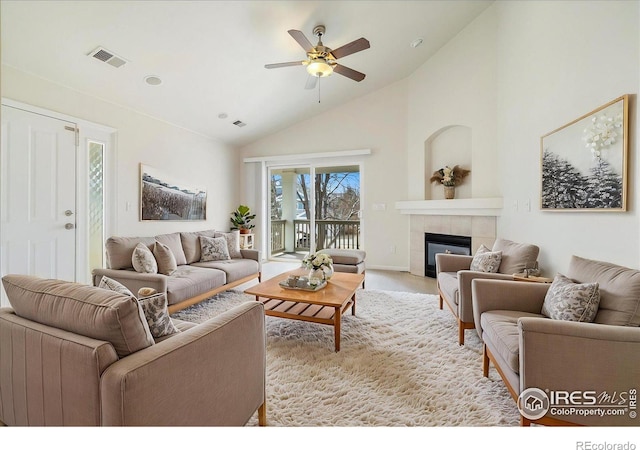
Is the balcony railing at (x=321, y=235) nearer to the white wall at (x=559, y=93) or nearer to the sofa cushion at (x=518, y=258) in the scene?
the white wall at (x=559, y=93)

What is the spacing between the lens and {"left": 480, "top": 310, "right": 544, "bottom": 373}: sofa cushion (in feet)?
4.61

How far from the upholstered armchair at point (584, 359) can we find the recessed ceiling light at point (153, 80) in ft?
13.5

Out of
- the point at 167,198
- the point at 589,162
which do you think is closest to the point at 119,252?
the point at 167,198

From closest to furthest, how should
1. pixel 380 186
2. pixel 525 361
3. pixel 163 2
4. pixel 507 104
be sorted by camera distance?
pixel 525 361
pixel 163 2
pixel 507 104
pixel 380 186

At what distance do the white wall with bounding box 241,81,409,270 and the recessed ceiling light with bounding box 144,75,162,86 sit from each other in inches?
117

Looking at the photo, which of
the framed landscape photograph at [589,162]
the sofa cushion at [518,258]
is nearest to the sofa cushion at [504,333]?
the sofa cushion at [518,258]

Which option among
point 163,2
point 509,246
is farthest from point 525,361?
point 163,2

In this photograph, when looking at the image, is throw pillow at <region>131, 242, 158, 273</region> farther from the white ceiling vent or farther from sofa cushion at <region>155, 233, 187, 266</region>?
the white ceiling vent

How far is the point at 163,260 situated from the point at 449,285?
2939 mm

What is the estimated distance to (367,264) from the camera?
17.8ft

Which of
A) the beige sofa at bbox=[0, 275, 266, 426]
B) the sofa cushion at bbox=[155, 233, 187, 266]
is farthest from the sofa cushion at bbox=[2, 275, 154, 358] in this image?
the sofa cushion at bbox=[155, 233, 187, 266]
